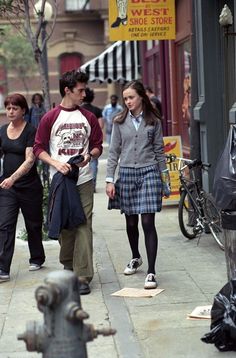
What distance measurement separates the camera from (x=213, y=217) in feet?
26.1

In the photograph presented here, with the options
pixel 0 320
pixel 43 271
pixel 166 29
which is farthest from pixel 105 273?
pixel 166 29

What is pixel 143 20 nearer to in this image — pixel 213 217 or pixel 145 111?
pixel 213 217

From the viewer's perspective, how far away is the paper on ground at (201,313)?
5316 millimetres

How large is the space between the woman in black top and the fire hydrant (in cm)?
370

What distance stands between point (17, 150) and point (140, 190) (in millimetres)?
1329

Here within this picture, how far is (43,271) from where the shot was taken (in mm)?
7078

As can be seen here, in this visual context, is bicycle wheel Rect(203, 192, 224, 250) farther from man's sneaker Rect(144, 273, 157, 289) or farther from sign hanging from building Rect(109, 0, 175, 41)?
sign hanging from building Rect(109, 0, 175, 41)

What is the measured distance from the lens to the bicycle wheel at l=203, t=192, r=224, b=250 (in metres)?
7.77

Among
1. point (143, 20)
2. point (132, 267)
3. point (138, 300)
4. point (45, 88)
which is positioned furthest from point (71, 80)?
point (143, 20)

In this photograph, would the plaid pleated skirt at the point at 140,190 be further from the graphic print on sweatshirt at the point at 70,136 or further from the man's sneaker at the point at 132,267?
the man's sneaker at the point at 132,267

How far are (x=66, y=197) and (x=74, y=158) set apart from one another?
1.16 ft

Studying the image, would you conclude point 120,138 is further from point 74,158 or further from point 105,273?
point 105,273

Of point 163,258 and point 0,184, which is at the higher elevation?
point 0,184

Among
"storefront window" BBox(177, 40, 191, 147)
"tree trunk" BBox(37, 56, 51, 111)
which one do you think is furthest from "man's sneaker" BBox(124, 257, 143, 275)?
"storefront window" BBox(177, 40, 191, 147)
